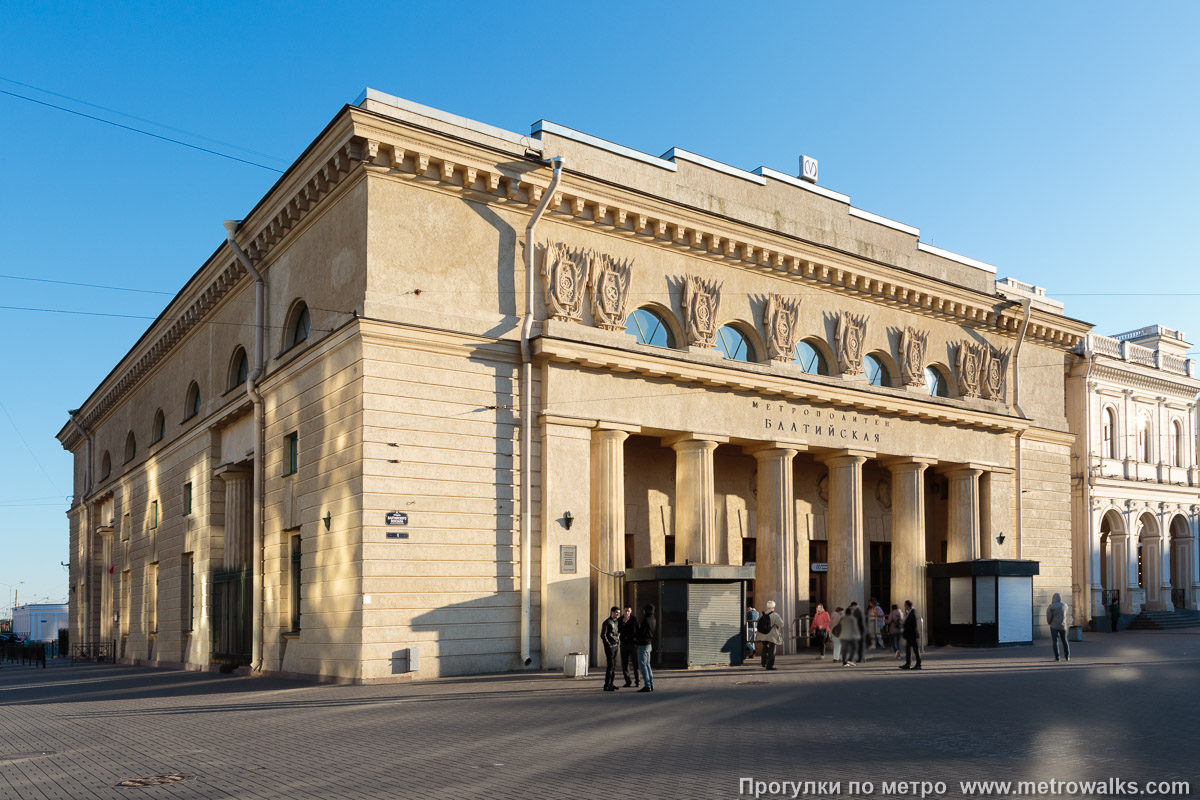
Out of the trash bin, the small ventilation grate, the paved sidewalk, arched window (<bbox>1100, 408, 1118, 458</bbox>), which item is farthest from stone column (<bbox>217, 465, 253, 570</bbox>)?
arched window (<bbox>1100, 408, 1118, 458</bbox>)

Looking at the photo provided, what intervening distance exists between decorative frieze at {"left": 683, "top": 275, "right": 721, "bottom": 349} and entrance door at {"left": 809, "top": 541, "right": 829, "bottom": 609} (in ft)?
29.5

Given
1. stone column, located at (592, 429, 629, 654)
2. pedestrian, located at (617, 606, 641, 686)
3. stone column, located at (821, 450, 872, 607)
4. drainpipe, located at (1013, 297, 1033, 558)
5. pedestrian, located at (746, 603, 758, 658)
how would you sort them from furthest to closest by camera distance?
drainpipe, located at (1013, 297, 1033, 558), stone column, located at (821, 450, 872, 607), pedestrian, located at (746, 603, 758, 658), stone column, located at (592, 429, 629, 654), pedestrian, located at (617, 606, 641, 686)

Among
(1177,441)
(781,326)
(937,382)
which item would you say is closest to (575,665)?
(781,326)

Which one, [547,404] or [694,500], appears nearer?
[547,404]

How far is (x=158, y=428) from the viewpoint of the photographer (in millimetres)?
38656

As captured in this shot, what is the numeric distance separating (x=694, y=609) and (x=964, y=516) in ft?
43.9

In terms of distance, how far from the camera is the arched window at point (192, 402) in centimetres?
3409

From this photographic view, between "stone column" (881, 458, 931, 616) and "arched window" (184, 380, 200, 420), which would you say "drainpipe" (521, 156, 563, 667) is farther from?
"arched window" (184, 380, 200, 420)

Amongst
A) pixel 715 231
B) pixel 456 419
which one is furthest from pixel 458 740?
pixel 715 231

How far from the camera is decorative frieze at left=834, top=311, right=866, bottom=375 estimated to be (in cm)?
2995

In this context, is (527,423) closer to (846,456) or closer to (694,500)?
(694,500)

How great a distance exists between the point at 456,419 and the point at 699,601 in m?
6.87

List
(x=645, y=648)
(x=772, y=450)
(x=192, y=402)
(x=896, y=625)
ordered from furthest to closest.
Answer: (x=192, y=402) < (x=772, y=450) < (x=896, y=625) < (x=645, y=648)

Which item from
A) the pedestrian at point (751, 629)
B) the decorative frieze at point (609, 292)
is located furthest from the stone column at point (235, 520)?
the pedestrian at point (751, 629)
